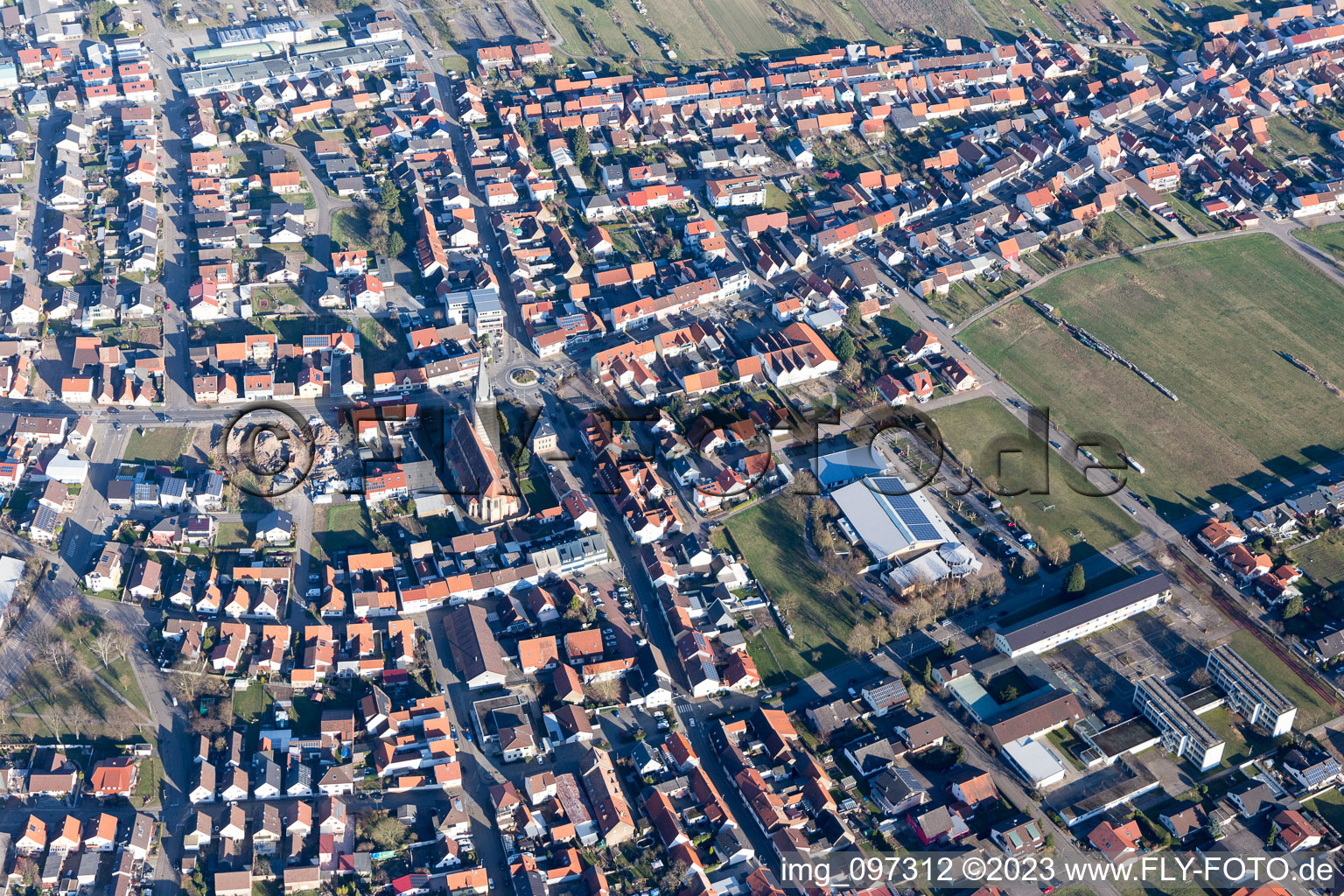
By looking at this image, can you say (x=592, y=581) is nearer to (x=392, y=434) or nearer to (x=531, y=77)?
(x=392, y=434)

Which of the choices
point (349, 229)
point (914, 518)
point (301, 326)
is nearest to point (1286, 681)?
point (914, 518)

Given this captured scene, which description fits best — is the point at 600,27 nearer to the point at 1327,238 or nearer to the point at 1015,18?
the point at 1015,18

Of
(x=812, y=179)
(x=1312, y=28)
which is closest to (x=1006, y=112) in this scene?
(x=812, y=179)

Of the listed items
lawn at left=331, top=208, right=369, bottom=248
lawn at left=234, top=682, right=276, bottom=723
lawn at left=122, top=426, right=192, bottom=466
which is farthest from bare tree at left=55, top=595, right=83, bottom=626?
lawn at left=331, top=208, right=369, bottom=248

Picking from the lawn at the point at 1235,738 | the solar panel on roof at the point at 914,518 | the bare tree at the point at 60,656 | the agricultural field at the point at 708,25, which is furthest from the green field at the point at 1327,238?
the bare tree at the point at 60,656

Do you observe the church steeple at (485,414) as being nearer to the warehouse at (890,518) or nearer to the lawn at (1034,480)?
the warehouse at (890,518)

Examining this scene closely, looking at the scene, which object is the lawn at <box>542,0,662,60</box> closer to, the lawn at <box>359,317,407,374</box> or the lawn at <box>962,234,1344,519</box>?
the lawn at <box>359,317,407,374</box>

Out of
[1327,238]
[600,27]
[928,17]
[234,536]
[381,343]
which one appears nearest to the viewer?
[234,536]
